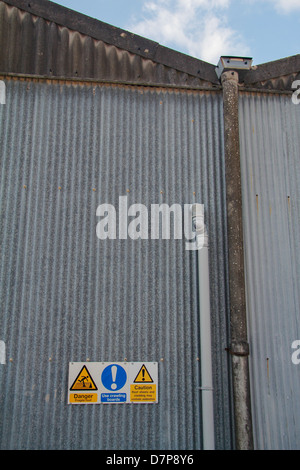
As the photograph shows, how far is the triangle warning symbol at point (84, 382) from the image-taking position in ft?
13.3

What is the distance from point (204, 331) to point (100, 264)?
1472 millimetres

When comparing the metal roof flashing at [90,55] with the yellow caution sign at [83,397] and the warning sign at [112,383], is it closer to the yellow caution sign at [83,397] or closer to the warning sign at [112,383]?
the warning sign at [112,383]

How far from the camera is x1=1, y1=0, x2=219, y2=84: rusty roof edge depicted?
188 inches

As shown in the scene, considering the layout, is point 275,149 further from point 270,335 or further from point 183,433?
point 183,433

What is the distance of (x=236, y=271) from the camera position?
4215 mm

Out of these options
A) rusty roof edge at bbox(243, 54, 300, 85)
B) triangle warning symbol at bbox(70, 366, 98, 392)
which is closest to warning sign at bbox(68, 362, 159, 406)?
triangle warning symbol at bbox(70, 366, 98, 392)

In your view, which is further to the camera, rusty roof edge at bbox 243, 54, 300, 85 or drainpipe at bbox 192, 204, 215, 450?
rusty roof edge at bbox 243, 54, 300, 85

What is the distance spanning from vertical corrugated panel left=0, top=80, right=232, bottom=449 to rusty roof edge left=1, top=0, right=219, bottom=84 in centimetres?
48

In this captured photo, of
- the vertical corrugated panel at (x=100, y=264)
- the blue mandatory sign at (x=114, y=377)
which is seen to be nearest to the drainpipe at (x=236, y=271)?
the vertical corrugated panel at (x=100, y=264)

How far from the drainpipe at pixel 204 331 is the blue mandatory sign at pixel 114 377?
0.91m

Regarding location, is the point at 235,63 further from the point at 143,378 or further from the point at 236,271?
the point at 143,378

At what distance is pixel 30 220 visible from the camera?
4.42 metres

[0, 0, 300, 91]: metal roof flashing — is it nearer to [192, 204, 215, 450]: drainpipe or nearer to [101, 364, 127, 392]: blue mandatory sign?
[192, 204, 215, 450]: drainpipe
